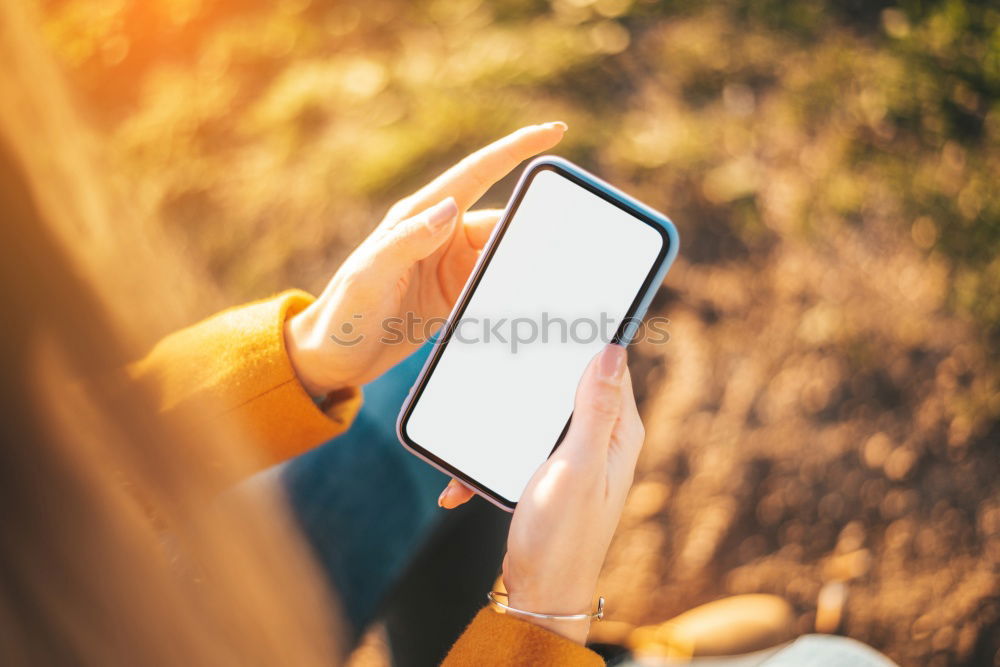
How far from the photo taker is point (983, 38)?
1.80 meters

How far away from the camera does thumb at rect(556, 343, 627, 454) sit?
37.4 inches

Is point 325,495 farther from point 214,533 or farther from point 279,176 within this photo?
point 279,176

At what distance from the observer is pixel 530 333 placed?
46.3 inches

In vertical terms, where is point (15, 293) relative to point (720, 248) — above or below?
above

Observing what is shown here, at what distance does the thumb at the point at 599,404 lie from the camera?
0.95 metres

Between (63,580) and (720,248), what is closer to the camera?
(63,580)

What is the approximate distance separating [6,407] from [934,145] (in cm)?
209

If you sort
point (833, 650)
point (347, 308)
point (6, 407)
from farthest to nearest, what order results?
point (833, 650)
point (347, 308)
point (6, 407)

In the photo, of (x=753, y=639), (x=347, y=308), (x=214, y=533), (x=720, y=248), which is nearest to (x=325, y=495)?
(x=214, y=533)

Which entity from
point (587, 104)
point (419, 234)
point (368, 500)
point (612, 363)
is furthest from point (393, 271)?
point (587, 104)

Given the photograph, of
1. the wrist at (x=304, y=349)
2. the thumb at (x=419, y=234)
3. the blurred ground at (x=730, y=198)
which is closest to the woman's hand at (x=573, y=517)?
the thumb at (x=419, y=234)

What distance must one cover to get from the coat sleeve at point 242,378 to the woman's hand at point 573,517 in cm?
44

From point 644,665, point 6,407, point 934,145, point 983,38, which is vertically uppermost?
point 6,407

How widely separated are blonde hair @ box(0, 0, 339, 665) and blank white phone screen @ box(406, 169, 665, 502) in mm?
420
